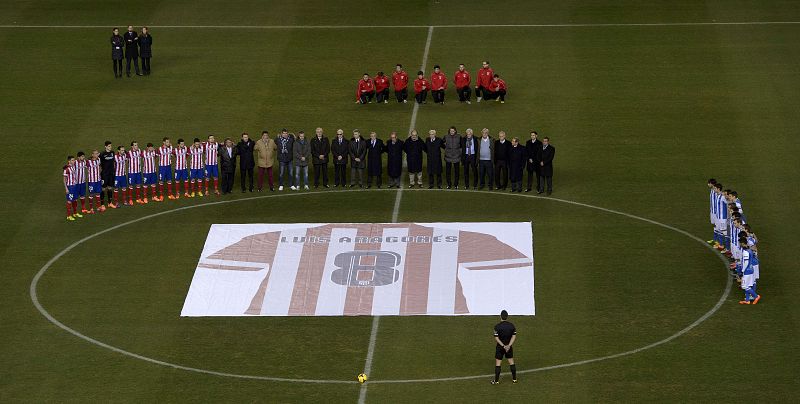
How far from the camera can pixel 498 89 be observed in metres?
52.6

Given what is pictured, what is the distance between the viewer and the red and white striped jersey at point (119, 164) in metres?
44.8

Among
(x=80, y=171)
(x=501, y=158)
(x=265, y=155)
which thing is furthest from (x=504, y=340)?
(x=80, y=171)

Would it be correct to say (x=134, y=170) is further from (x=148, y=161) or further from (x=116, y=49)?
(x=116, y=49)

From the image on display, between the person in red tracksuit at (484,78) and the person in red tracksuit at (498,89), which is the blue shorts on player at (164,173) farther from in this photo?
the person in red tracksuit at (498,89)

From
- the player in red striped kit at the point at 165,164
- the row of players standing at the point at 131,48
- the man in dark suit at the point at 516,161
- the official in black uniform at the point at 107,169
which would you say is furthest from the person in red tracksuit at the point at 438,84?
the official in black uniform at the point at 107,169

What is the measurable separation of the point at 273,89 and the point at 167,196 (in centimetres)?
951

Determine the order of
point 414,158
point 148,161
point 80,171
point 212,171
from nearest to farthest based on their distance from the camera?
point 80,171 → point 148,161 → point 414,158 → point 212,171

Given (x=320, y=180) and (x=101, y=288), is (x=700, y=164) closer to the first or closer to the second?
(x=320, y=180)

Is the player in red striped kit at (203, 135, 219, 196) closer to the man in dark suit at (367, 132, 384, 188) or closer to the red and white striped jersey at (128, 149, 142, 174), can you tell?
the red and white striped jersey at (128, 149, 142, 174)

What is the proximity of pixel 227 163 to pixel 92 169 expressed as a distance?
12.9 ft

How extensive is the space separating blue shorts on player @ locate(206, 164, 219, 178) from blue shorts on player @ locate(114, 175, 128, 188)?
2.43m

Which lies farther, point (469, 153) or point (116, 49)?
point (116, 49)

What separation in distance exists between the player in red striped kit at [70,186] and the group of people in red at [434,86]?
1204 cm

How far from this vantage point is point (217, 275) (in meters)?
40.5
